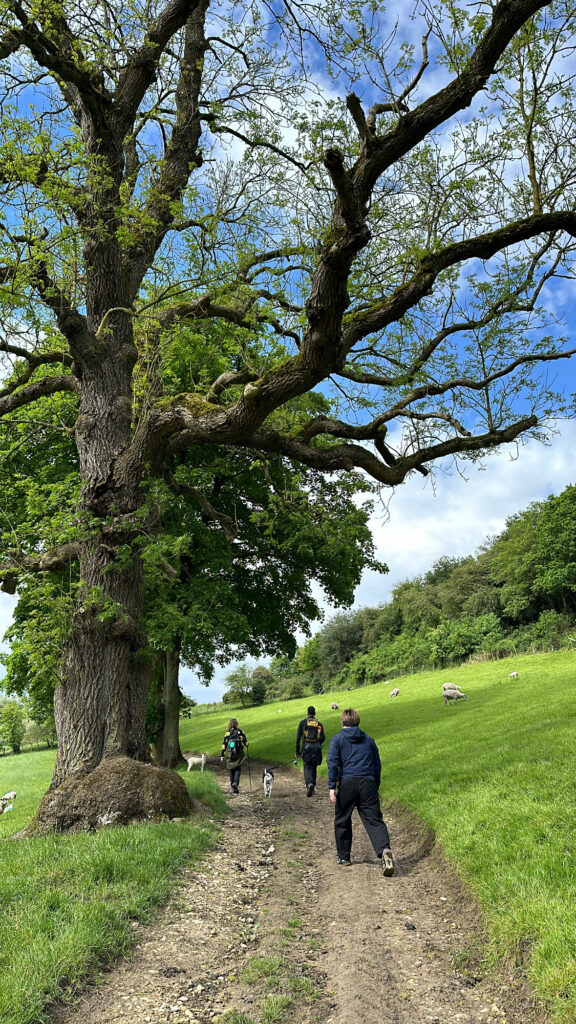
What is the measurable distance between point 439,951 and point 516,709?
14.3 metres

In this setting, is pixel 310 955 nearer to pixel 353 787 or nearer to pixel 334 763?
pixel 353 787

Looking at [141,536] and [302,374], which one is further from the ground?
[302,374]

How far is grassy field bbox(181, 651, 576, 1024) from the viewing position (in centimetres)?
444

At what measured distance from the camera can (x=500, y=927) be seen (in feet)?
15.9

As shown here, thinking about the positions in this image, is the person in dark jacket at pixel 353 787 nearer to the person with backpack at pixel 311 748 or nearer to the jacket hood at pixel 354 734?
the jacket hood at pixel 354 734

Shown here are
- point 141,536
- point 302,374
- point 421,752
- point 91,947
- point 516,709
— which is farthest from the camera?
point 516,709

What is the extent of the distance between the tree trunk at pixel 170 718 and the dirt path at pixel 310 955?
13.5 meters

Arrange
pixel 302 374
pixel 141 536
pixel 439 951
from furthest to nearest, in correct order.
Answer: pixel 141 536
pixel 302 374
pixel 439 951

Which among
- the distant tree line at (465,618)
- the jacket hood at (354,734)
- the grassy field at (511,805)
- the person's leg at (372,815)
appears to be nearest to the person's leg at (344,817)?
the person's leg at (372,815)

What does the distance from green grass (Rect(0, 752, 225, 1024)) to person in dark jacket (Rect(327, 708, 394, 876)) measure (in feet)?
6.74

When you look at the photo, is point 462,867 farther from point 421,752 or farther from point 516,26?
point 516,26

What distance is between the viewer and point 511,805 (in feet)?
24.5

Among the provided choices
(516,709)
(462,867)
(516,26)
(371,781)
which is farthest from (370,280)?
(516,709)

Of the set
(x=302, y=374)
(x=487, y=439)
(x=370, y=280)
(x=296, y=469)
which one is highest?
(x=370, y=280)
